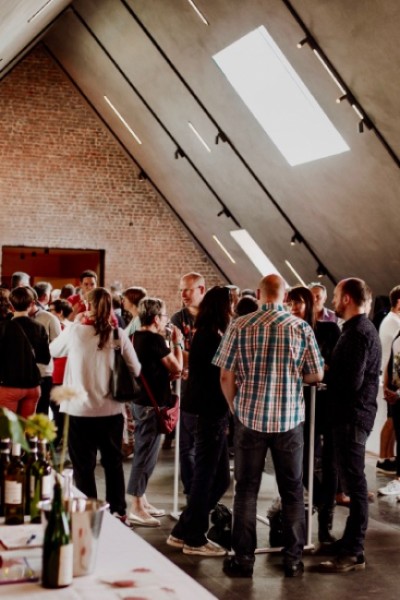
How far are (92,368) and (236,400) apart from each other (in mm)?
924

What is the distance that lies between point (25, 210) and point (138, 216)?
1899 millimetres

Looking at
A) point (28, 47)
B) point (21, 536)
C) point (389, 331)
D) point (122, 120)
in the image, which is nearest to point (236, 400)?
point (21, 536)

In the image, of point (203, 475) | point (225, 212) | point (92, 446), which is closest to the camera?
point (203, 475)

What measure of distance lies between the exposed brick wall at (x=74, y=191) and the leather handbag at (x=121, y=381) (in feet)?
29.5

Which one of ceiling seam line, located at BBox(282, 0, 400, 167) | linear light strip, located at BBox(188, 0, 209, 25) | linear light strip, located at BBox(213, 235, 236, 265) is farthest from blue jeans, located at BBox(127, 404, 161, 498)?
linear light strip, located at BBox(213, 235, 236, 265)

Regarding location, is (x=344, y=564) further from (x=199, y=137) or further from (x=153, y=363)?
(x=199, y=137)

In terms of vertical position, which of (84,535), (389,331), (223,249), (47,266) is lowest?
(84,535)

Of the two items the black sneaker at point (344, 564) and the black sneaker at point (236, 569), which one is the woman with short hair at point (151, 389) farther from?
the black sneaker at point (344, 564)

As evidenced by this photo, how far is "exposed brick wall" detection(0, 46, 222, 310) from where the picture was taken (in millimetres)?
13711

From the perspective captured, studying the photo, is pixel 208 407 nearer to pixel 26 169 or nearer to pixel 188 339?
pixel 188 339

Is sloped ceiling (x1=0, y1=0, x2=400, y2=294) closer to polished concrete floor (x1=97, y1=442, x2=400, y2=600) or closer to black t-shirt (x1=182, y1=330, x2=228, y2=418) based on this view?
black t-shirt (x1=182, y1=330, x2=228, y2=418)

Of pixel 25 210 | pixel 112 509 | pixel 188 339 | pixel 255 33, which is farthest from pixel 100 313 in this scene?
pixel 25 210

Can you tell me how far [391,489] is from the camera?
6.71 metres

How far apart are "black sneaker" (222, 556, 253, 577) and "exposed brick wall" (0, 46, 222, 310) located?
971 cm
